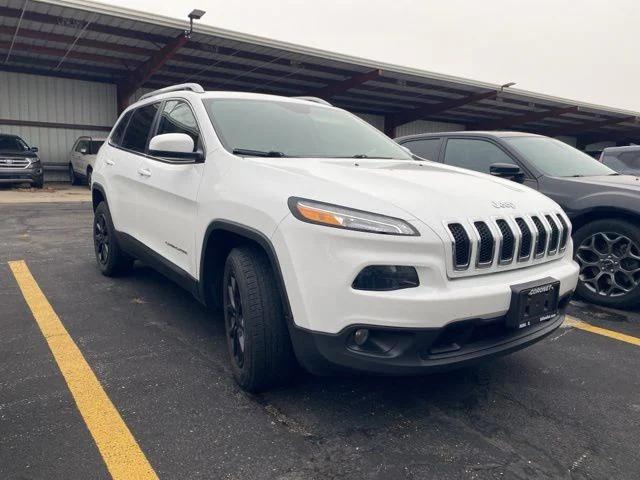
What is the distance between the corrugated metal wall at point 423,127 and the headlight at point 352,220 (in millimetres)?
24826

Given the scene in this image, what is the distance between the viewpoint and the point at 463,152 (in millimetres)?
5375

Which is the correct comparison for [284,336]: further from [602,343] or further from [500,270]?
[602,343]

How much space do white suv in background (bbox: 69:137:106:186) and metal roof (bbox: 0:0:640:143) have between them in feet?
8.48

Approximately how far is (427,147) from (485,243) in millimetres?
3696

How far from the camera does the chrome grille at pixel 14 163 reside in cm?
1371

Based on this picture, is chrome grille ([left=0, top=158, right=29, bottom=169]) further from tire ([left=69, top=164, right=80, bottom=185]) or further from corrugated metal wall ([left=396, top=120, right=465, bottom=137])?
corrugated metal wall ([left=396, top=120, right=465, bottom=137])

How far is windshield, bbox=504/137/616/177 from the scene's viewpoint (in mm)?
4746

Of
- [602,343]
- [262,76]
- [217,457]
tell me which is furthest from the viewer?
[262,76]

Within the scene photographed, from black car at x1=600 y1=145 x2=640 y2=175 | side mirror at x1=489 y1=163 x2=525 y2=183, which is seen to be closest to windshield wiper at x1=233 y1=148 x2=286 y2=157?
side mirror at x1=489 y1=163 x2=525 y2=183

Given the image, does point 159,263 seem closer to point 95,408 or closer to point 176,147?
point 176,147

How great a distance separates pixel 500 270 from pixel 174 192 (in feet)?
6.60

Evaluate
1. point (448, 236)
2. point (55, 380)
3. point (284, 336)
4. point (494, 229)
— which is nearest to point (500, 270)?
point (494, 229)

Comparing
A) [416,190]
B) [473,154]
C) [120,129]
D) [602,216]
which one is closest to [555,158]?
[473,154]

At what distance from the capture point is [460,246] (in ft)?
7.00
